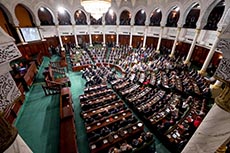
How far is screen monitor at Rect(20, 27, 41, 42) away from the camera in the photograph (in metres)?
15.3

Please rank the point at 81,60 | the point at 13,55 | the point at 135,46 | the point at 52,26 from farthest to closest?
the point at 135,46
the point at 52,26
the point at 81,60
the point at 13,55

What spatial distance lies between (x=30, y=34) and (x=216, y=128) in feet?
67.8

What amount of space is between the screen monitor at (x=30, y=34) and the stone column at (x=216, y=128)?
65.2 feet

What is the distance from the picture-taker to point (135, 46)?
23234 mm

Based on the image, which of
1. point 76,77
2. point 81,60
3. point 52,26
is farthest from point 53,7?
point 76,77

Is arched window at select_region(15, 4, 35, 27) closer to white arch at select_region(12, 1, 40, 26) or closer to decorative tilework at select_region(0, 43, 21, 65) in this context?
white arch at select_region(12, 1, 40, 26)

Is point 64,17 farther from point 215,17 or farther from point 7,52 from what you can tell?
point 7,52

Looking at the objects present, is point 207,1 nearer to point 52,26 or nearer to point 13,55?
point 13,55

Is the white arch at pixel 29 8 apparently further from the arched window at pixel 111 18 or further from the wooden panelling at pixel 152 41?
the wooden panelling at pixel 152 41

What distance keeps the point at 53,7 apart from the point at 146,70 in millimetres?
17209

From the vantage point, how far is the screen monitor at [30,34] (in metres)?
15.3

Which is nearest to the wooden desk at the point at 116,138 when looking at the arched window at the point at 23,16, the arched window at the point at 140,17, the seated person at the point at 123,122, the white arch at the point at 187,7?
the seated person at the point at 123,122

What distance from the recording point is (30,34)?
1614 cm

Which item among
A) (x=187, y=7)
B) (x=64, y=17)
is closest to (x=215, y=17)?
(x=187, y=7)
